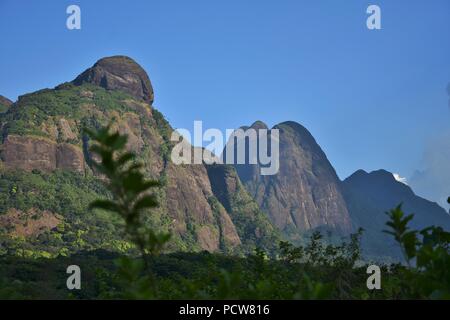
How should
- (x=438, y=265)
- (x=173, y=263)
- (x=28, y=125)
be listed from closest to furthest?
(x=438, y=265) → (x=173, y=263) → (x=28, y=125)

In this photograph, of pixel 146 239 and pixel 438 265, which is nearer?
pixel 146 239

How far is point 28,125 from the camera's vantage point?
18962 centimetres

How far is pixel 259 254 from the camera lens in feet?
50.3

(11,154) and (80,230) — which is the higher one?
(11,154)

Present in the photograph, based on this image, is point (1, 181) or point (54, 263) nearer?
point (54, 263)

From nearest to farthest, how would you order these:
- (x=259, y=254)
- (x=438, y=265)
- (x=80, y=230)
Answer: (x=438, y=265) < (x=259, y=254) < (x=80, y=230)

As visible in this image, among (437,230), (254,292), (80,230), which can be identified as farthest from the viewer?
(80,230)

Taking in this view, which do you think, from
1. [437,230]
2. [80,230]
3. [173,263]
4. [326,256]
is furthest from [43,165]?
[437,230]

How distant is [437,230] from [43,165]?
7314 inches

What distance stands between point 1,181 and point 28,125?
26064mm

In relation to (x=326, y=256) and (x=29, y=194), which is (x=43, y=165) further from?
(x=326, y=256)

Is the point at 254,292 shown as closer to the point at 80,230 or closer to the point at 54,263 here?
the point at 54,263
